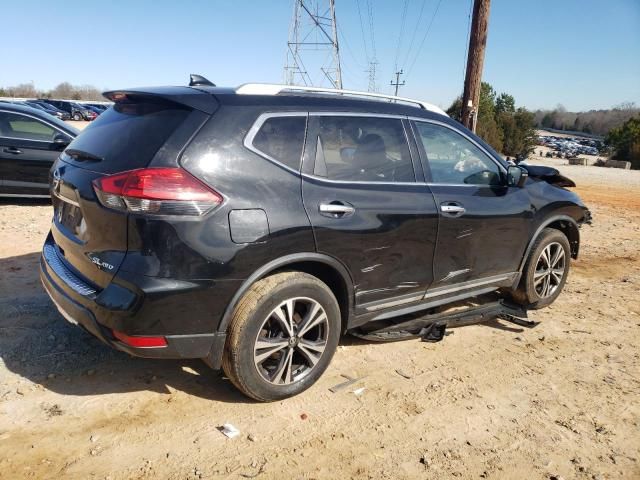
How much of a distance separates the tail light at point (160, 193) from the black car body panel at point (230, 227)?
34 mm

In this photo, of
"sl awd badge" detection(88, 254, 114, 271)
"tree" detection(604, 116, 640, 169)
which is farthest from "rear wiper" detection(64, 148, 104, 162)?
"tree" detection(604, 116, 640, 169)

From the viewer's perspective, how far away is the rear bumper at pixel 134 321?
2666mm

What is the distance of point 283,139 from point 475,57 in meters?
8.47

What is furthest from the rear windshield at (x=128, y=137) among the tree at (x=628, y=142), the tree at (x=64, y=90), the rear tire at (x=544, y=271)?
the tree at (x=64, y=90)

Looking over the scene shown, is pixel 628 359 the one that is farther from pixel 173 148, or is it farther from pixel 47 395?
pixel 47 395

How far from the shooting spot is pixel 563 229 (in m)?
5.29

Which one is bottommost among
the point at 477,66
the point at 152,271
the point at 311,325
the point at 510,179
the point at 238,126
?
the point at 311,325

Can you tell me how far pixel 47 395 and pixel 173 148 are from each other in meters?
1.73

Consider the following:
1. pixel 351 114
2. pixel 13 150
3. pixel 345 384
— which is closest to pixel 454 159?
pixel 351 114

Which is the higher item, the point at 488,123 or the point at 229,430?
the point at 488,123

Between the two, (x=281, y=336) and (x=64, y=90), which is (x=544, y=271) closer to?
(x=281, y=336)

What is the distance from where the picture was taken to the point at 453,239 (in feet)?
12.8

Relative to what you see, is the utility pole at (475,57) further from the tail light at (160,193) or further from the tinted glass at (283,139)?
the tail light at (160,193)

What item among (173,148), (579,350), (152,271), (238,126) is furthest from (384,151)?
(579,350)
